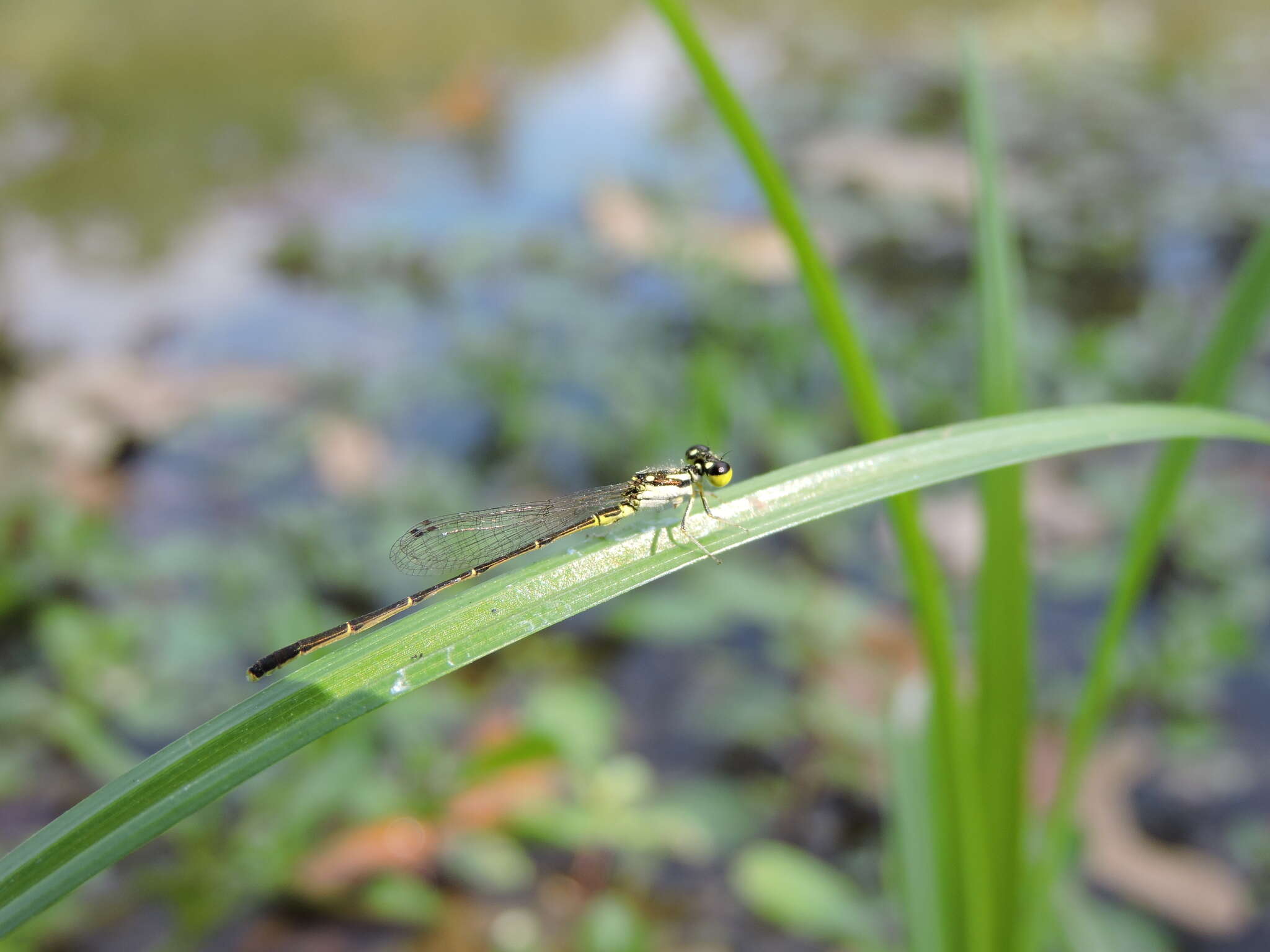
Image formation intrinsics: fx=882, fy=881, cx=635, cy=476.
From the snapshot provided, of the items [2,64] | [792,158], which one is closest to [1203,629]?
[792,158]

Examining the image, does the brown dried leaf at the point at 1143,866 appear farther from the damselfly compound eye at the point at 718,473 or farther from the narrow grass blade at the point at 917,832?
the damselfly compound eye at the point at 718,473

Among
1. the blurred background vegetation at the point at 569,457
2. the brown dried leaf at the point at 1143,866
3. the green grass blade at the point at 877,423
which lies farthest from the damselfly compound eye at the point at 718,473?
the brown dried leaf at the point at 1143,866

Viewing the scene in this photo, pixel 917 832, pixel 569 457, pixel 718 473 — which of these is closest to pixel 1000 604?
pixel 917 832

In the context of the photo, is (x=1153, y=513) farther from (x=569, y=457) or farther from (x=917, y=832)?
(x=569, y=457)

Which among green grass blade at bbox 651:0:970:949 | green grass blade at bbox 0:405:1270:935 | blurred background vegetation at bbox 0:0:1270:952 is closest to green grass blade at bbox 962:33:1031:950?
green grass blade at bbox 651:0:970:949

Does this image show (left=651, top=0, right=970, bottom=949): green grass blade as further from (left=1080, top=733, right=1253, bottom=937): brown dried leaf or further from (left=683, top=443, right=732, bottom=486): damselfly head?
(left=1080, top=733, right=1253, bottom=937): brown dried leaf
